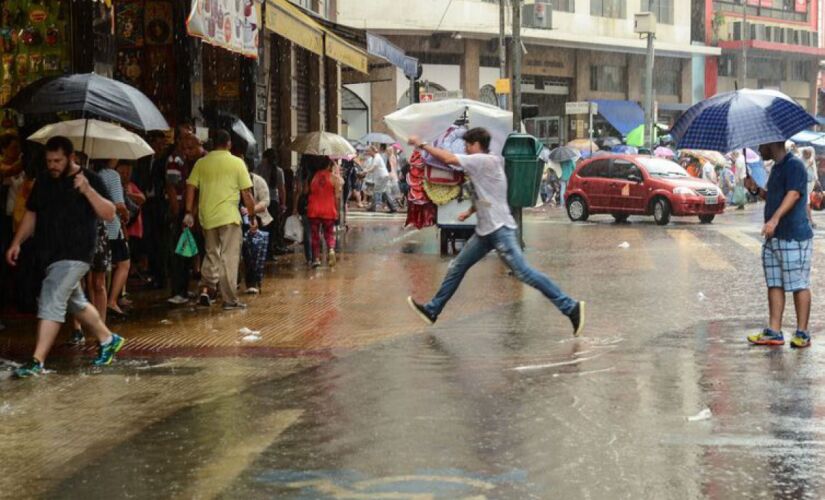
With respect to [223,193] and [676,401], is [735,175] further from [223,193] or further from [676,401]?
[676,401]

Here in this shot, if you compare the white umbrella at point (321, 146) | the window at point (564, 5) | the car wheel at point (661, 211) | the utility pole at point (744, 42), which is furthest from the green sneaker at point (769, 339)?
the utility pole at point (744, 42)

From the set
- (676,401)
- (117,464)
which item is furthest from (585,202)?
(117,464)

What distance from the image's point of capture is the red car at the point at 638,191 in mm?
27672

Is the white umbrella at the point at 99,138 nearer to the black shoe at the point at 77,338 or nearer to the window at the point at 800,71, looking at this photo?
the black shoe at the point at 77,338

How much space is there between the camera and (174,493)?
5.63 metres

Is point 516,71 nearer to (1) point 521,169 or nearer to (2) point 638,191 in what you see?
(2) point 638,191

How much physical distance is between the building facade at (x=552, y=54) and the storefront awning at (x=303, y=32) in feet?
69.0

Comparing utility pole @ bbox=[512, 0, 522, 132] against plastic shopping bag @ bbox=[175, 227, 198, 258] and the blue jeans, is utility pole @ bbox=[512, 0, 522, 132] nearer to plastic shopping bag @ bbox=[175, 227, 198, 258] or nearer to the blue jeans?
plastic shopping bag @ bbox=[175, 227, 198, 258]

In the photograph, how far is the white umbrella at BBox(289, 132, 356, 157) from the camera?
60.1 ft

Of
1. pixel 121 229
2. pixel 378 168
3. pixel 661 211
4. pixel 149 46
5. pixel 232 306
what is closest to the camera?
pixel 121 229

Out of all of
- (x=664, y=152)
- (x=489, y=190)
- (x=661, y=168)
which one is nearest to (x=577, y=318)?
(x=489, y=190)

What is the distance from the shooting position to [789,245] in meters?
9.68

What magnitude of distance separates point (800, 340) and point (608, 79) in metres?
44.6

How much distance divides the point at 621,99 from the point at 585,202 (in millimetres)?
25361
